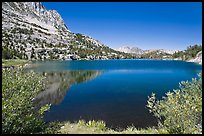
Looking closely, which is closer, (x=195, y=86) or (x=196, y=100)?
(x=196, y=100)

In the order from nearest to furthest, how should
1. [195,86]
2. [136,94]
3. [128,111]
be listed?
1. [195,86]
2. [128,111]
3. [136,94]

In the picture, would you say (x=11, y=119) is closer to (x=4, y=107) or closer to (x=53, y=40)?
(x=4, y=107)

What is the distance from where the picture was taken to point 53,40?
19812 cm

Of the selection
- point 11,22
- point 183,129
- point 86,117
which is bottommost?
point 86,117

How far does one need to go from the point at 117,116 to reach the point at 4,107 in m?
14.4

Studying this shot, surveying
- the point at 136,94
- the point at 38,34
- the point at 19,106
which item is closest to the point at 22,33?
the point at 38,34

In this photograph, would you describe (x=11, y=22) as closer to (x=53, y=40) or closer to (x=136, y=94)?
(x=53, y=40)

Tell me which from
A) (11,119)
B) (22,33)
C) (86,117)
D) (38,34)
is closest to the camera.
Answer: (11,119)

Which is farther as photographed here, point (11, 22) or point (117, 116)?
point (11, 22)

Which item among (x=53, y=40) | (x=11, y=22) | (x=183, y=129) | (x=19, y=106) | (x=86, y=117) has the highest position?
(x=11, y=22)

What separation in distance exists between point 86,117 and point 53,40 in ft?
601

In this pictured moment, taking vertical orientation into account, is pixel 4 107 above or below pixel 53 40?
below

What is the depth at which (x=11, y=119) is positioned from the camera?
376 inches

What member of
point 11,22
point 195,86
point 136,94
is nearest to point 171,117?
point 195,86
